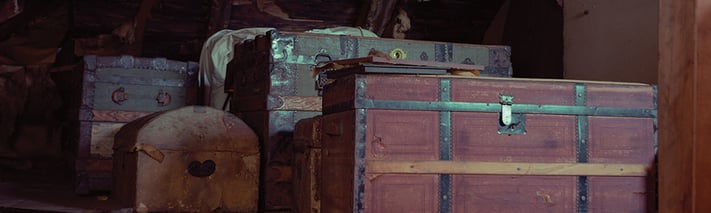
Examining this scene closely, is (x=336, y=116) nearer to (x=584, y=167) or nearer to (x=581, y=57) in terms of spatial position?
(x=584, y=167)

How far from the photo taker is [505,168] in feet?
9.50

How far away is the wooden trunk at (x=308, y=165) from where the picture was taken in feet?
11.3

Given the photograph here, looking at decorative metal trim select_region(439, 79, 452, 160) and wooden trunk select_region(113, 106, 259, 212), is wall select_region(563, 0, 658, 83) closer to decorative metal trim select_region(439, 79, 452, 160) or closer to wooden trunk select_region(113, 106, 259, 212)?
decorative metal trim select_region(439, 79, 452, 160)

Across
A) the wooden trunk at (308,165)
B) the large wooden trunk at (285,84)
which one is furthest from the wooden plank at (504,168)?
the large wooden trunk at (285,84)

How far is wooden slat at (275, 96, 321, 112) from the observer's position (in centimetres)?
416

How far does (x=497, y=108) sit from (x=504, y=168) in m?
0.24

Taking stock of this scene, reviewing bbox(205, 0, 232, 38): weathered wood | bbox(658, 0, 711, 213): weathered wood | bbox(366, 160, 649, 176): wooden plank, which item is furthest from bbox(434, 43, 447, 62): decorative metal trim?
bbox(205, 0, 232, 38): weathered wood

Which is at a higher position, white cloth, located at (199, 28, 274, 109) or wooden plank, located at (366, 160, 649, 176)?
white cloth, located at (199, 28, 274, 109)

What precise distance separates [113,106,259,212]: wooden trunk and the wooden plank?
60.4 inches

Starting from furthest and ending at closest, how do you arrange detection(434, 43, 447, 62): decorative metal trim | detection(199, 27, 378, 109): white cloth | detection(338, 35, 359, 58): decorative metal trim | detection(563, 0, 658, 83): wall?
1. detection(199, 27, 378, 109): white cloth
2. detection(563, 0, 658, 83): wall
3. detection(434, 43, 447, 62): decorative metal trim
4. detection(338, 35, 359, 58): decorative metal trim

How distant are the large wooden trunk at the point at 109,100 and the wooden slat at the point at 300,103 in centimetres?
148

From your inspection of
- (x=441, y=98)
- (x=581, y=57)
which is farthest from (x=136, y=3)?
(x=441, y=98)

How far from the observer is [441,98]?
9.39ft

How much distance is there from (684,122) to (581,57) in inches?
141
